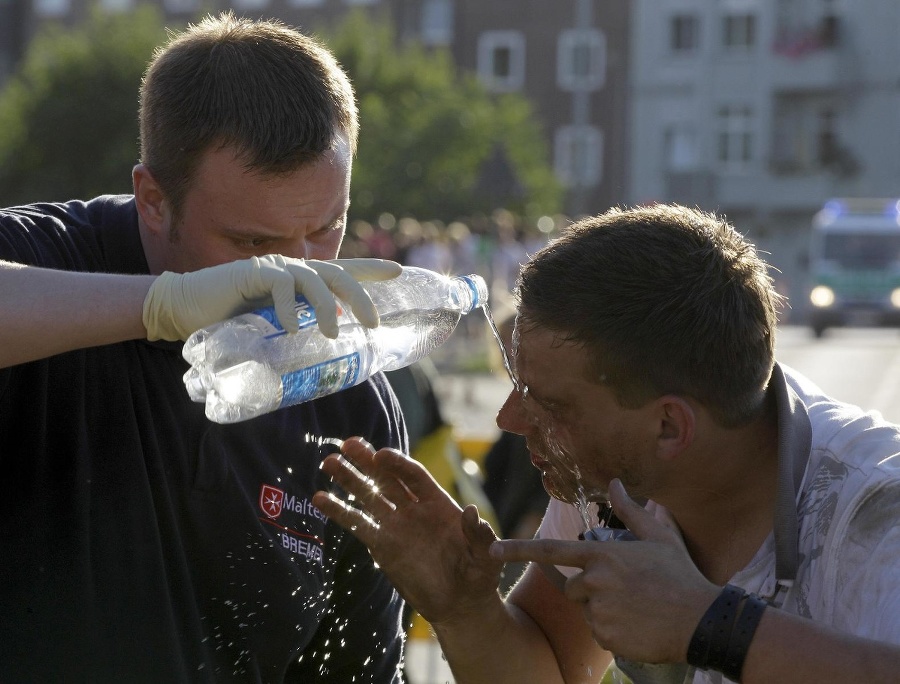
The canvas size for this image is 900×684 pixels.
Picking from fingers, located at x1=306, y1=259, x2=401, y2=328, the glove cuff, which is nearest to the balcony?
fingers, located at x1=306, y1=259, x2=401, y2=328

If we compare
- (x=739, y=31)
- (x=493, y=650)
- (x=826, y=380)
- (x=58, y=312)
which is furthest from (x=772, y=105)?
(x=58, y=312)

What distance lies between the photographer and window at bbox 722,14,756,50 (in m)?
40.4

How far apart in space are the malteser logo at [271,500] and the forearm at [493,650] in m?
0.53

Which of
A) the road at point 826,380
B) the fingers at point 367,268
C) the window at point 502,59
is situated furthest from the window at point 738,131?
the fingers at point 367,268

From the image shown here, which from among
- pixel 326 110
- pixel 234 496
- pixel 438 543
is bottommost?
pixel 438 543

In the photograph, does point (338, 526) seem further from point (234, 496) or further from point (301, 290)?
point (301, 290)

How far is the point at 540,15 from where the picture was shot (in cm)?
4303

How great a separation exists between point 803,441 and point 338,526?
1028 mm

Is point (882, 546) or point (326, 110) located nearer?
point (882, 546)

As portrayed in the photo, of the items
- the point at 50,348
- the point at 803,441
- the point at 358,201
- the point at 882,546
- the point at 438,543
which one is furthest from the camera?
the point at 358,201

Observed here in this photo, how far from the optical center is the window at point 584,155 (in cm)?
4216

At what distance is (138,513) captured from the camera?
2.39 m

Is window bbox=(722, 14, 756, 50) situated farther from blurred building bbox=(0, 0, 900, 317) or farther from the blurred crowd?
the blurred crowd

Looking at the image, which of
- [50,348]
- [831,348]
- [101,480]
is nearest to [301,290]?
[50,348]
